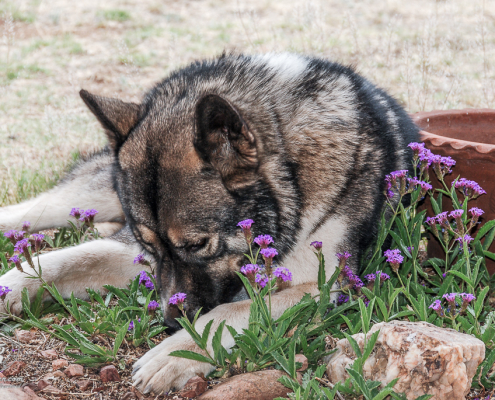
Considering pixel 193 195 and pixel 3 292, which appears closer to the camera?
pixel 193 195

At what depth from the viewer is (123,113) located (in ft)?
9.37

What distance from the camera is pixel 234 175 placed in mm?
2557

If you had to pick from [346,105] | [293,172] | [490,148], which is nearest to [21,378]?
[293,172]

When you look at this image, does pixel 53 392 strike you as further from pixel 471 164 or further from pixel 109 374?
pixel 471 164

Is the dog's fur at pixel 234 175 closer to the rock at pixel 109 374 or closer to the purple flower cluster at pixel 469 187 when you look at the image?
the rock at pixel 109 374

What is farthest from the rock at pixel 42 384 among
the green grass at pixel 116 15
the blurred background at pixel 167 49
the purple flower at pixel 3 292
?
the green grass at pixel 116 15

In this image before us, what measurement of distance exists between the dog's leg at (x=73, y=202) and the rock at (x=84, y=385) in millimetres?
1922

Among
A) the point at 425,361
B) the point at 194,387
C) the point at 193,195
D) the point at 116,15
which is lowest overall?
the point at 194,387

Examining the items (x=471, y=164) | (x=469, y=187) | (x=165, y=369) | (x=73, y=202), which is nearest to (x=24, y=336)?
(x=165, y=369)

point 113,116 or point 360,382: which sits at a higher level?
point 113,116

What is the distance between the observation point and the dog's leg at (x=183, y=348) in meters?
2.37

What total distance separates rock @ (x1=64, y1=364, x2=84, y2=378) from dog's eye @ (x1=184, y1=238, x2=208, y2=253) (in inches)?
29.5

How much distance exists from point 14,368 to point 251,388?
1146 millimetres

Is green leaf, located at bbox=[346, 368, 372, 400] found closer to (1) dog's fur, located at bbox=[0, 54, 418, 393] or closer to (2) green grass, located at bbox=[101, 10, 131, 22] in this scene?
(1) dog's fur, located at bbox=[0, 54, 418, 393]
